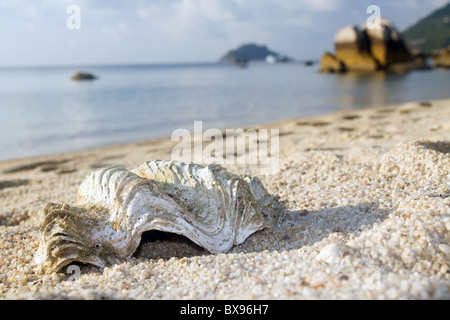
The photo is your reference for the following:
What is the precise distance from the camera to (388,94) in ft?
A: 76.2

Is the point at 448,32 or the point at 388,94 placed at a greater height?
the point at 448,32

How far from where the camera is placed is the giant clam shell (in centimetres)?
348

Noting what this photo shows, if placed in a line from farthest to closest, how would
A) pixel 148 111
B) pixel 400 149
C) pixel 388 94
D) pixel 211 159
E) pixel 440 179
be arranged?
pixel 388 94
pixel 148 111
pixel 211 159
pixel 400 149
pixel 440 179

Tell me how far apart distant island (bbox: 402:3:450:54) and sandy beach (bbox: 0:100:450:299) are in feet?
343

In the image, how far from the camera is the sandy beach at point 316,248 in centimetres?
275

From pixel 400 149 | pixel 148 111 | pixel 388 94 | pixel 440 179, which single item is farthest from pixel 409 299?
pixel 388 94

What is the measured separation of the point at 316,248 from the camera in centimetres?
341

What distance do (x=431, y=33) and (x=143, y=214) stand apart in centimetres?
14163

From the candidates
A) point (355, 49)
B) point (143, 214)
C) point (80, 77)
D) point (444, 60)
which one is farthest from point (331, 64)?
point (143, 214)

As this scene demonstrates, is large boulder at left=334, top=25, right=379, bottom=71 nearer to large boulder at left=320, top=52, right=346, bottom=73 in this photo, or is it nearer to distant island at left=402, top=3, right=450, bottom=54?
large boulder at left=320, top=52, right=346, bottom=73

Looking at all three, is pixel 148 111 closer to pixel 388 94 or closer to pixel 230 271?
pixel 388 94

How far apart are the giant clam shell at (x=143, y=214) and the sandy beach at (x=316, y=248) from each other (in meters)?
0.18

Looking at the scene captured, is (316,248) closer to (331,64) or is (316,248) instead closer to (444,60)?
(331,64)
